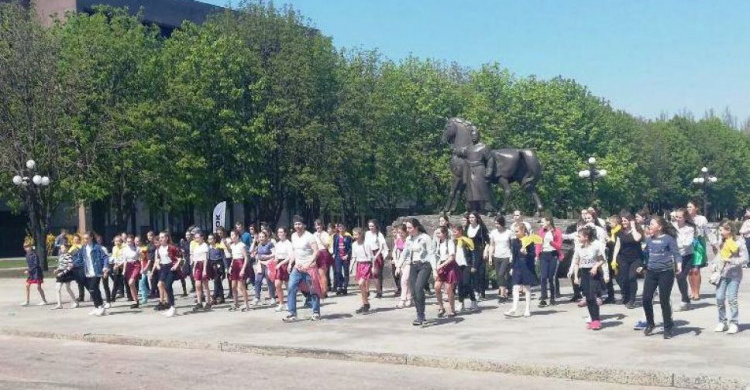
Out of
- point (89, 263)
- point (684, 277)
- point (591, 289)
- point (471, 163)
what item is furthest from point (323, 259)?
point (471, 163)

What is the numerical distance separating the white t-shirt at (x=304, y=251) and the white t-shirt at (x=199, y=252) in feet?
9.63

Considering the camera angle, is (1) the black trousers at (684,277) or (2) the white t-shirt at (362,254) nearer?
(1) the black trousers at (684,277)

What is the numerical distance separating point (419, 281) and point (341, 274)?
6621 mm

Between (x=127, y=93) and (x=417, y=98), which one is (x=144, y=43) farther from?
(x=417, y=98)

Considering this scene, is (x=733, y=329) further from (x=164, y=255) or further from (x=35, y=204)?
(x=35, y=204)

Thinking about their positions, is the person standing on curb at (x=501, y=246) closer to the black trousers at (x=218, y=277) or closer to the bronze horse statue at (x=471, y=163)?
the black trousers at (x=218, y=277)

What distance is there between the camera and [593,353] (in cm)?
1226

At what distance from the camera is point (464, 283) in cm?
1747

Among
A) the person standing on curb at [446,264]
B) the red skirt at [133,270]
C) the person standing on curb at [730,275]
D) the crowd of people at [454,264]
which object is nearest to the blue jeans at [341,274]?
the crowd of people at [454,264]

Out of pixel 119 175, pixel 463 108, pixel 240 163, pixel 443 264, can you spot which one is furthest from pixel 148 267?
pixel 463 108

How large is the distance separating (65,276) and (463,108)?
122ft

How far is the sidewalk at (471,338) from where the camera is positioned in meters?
11.3

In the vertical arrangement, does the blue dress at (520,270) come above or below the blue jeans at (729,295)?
above

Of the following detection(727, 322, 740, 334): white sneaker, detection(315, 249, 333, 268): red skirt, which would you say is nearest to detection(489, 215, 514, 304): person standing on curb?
detection(315, 249, 333, 268): red skirt
